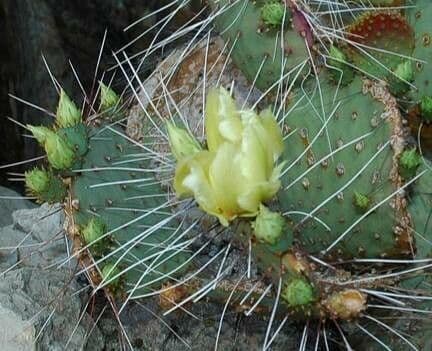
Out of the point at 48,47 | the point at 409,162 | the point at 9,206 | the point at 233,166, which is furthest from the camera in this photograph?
the point at 48,47

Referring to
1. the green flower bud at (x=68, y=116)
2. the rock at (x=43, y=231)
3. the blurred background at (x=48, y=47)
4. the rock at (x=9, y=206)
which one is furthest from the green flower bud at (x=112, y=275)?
the blurred background at (x=48, y=47)

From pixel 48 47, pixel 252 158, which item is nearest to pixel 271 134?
pixel 252 158

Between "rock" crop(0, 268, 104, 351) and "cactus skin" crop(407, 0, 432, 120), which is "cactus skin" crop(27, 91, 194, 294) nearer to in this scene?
"rock" crop(0, 268, 104, 351)

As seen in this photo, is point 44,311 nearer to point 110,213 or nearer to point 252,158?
point 110,213

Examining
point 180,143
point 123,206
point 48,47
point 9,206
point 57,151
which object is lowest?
point 9,206

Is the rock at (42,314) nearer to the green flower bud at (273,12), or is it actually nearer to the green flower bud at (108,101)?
the green flower bud at (108,101)

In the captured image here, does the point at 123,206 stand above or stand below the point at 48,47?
above

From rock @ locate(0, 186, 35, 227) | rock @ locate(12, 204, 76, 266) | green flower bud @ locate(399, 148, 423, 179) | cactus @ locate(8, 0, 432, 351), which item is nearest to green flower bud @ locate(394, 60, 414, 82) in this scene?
cactus @ locate(8, 0, 432, 351)
